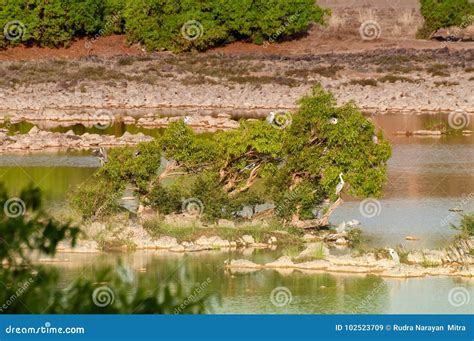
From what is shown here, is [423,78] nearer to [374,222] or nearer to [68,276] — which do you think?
[374,222]

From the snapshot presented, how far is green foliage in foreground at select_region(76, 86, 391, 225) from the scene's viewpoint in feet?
64.7

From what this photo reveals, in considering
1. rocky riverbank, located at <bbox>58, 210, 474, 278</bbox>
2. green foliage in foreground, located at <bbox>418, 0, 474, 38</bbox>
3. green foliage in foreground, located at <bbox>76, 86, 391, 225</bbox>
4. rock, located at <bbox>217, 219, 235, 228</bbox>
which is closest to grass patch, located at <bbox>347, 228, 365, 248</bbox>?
rocky riverbank, located at <bbox>58, 210, 474, 278</bbox>

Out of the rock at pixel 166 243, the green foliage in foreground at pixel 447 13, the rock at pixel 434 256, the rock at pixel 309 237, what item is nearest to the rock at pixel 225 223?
the rock at pixel 166 243

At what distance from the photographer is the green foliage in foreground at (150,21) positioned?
57.3 metres

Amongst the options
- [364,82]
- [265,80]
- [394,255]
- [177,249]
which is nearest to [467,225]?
[394,255]

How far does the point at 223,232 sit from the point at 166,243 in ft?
3.05

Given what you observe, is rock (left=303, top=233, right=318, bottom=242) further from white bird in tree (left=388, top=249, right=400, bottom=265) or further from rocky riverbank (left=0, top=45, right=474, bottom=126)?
rocky riverbank (left=0, top=45, right=474, bottom=126)

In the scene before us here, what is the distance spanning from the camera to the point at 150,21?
2263 inches

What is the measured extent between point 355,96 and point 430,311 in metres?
28.9

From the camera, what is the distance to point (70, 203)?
64.9ft

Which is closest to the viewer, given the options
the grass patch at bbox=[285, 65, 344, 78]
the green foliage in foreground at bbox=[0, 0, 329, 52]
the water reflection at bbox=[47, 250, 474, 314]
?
the water reflection at bbox=[47, 250, 474, 314]

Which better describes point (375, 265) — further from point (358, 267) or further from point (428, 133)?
point (428, 133)

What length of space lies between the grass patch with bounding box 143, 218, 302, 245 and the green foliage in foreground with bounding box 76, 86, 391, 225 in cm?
29

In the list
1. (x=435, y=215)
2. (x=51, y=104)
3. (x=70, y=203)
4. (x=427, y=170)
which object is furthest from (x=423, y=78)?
(x=70, y=203)
